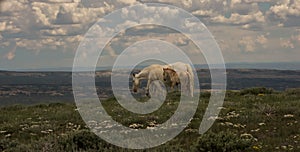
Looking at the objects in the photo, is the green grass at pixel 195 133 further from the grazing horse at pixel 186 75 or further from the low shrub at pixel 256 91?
the grazing horse at pixel 186 75

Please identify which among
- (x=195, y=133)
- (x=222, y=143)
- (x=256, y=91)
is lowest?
(x=256, y=91)

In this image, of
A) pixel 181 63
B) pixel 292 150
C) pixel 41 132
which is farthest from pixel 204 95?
pixel 292 150

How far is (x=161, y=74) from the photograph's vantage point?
33.5 metres

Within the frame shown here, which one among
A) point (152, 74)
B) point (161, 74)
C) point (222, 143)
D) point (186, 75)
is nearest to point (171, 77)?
point (161, 74)

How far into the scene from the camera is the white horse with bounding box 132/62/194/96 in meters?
32.2

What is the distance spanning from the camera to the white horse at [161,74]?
3216cm

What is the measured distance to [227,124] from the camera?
15102mm

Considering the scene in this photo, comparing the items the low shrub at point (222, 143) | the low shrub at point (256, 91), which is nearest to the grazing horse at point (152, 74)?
the low shrub at point (256, 91)

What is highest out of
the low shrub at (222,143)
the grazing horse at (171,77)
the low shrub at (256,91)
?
the low shrub at (222,143)

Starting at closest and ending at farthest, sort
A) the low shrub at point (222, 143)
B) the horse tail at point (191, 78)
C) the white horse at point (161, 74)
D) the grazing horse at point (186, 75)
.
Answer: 1. the low shrub at point (222, 143)
2. the horse tail at point (191, 78)
3. the grazing horse at point (186, 75)
4. the white horse at point (161, 74)

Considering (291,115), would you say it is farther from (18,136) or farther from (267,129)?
(18,136)

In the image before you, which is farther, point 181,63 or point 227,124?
point 181,63

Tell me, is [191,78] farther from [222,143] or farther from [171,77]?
[222,143]

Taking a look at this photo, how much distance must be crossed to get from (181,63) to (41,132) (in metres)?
18.5
